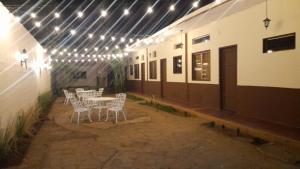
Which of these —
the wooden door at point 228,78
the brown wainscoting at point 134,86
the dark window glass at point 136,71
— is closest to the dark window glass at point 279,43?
the wooden door at point 228,78

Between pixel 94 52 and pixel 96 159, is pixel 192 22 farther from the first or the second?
pixel 94 52

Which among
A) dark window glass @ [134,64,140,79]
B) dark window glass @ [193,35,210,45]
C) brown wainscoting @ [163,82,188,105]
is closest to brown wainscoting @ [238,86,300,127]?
dark window glass @ [193,35,210,45]

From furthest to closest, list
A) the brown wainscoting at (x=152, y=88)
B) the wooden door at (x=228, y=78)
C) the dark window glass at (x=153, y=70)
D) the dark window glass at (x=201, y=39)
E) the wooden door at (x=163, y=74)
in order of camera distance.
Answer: the dark window glass at (x=153, y=70) < the brown wainscoting at (x=152, y=88) < the wooden door at (x=163, y=74) < the dark window glass at (x=201, y=39) < the wooden door at (x=228, y=78)

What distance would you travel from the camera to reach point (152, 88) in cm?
1738

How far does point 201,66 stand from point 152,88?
6.32m

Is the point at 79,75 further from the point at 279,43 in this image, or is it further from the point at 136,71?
the point at 279,43

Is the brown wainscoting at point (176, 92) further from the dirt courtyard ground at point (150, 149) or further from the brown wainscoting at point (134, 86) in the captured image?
the brown wainscoting at point (134, 86)

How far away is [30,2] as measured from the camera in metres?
9.23

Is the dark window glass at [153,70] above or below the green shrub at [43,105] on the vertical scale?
above

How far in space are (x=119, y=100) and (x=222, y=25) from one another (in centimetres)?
422

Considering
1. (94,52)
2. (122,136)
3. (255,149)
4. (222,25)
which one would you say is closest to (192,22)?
(222,25)

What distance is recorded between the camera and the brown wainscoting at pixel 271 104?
267 inches

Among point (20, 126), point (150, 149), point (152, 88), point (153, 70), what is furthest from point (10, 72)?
point (153, 70)

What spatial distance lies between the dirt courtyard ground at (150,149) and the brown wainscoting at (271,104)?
1313mm
